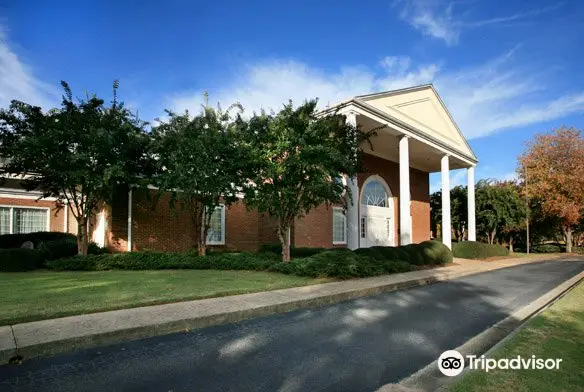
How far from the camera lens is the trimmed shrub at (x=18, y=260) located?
41.7 ft

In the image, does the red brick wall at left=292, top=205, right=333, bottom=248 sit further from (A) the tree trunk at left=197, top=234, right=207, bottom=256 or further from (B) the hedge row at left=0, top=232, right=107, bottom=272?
(B) the hedge row at left=0, top=232, right=107, bottom=272

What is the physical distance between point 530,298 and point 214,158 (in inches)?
426

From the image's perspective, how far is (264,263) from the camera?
1398 cm

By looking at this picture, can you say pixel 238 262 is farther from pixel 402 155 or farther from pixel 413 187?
pixel 413 187

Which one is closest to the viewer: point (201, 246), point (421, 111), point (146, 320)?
point (146, 320)

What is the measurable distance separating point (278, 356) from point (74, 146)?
485 inches

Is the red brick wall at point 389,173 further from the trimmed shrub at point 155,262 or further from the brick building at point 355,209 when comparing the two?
the trimmed shrub at point 155,262

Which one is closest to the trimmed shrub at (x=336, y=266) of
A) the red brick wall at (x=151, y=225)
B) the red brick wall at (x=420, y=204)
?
the red brick wall at (x=151, y=225)

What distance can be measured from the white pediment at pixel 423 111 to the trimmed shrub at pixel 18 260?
49.3ft

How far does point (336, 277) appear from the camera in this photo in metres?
12.2

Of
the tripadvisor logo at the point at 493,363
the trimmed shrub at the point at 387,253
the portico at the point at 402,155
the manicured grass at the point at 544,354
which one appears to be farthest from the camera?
the portico at the point at 402,155

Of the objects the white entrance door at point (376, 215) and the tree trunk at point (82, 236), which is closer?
the tree trunk at point (82, 236)

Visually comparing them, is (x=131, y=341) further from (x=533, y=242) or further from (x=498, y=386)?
(x=533, y=242)

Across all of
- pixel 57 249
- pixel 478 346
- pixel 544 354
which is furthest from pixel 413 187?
pixel 544 354
